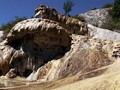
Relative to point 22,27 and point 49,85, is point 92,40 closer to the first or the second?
point 22,27

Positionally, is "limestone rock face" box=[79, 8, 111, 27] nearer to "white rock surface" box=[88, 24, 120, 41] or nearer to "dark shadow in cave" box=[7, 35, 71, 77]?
Result: "white rock surface" box=[88, 24, 120, 41]

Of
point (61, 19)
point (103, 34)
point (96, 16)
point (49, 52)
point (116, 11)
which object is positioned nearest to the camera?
point (49, 52)

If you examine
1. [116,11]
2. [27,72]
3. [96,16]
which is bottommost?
[27,72]

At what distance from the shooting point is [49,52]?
1692 cm

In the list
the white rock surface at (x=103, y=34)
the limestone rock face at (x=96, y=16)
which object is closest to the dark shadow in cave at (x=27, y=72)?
the white rock surface at (x=103, y=34)

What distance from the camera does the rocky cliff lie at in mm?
14258

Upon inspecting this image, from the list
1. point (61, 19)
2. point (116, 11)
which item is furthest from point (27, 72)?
point (116, 11)

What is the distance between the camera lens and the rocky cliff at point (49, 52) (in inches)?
561

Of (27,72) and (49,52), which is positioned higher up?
(49,52)

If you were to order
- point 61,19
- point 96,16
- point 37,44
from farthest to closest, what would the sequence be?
point 96,16
point 61,19
point 37,44

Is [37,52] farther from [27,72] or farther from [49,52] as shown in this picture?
[27,72]

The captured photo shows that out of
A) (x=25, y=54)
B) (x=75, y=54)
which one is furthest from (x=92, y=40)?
(x=25, y=54)

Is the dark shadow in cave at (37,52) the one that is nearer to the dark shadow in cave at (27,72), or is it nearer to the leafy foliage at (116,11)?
the dark shadow in cave at (27,72)

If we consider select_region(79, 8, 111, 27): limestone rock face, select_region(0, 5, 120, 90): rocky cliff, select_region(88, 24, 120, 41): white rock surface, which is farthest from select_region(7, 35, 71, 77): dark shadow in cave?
select_region(79, 8, 111, 27): limestone rock face
